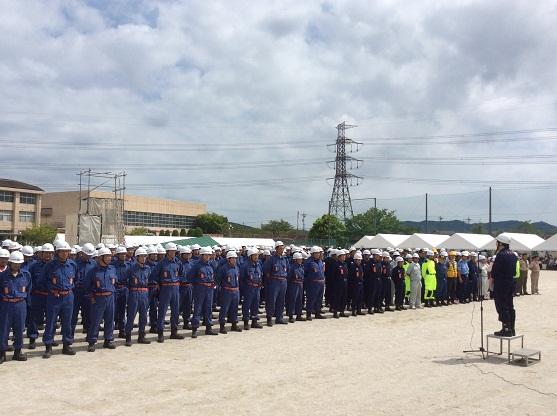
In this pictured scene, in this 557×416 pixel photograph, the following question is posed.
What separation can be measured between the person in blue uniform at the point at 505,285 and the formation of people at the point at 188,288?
0.02 meters

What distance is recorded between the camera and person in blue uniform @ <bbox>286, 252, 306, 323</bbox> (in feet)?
45.2

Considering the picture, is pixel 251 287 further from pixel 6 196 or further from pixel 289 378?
pixel 6 196

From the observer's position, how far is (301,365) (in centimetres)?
852

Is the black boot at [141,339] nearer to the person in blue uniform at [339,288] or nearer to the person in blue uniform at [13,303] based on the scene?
the person in blue uniform at [13,303]

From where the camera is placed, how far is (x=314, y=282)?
1421cm

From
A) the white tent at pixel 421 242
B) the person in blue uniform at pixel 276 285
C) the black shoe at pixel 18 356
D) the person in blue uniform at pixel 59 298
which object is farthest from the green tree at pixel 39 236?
the black shoe at pixel 18 356

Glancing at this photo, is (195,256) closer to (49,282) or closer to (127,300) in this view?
(127,300)

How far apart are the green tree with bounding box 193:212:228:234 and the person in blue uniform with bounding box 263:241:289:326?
67.7 m

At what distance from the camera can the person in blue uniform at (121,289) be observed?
11148mm

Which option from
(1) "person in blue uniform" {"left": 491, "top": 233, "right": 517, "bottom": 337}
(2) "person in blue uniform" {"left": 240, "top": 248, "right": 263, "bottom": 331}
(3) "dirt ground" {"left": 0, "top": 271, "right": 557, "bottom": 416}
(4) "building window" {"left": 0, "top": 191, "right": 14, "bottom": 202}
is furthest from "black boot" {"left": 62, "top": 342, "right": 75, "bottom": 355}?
(4) "building window" {"left": 0, "top": 191, "right": 14, "bottom": 202}

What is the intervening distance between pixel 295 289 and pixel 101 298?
5372 millimetres

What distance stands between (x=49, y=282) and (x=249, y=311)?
196 inches

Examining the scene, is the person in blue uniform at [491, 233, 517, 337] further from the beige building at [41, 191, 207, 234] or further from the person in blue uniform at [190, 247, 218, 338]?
the beige building at [41, 191, 207, 234]

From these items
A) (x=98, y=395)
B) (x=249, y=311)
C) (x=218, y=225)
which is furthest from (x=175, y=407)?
(x=218, y=225)
